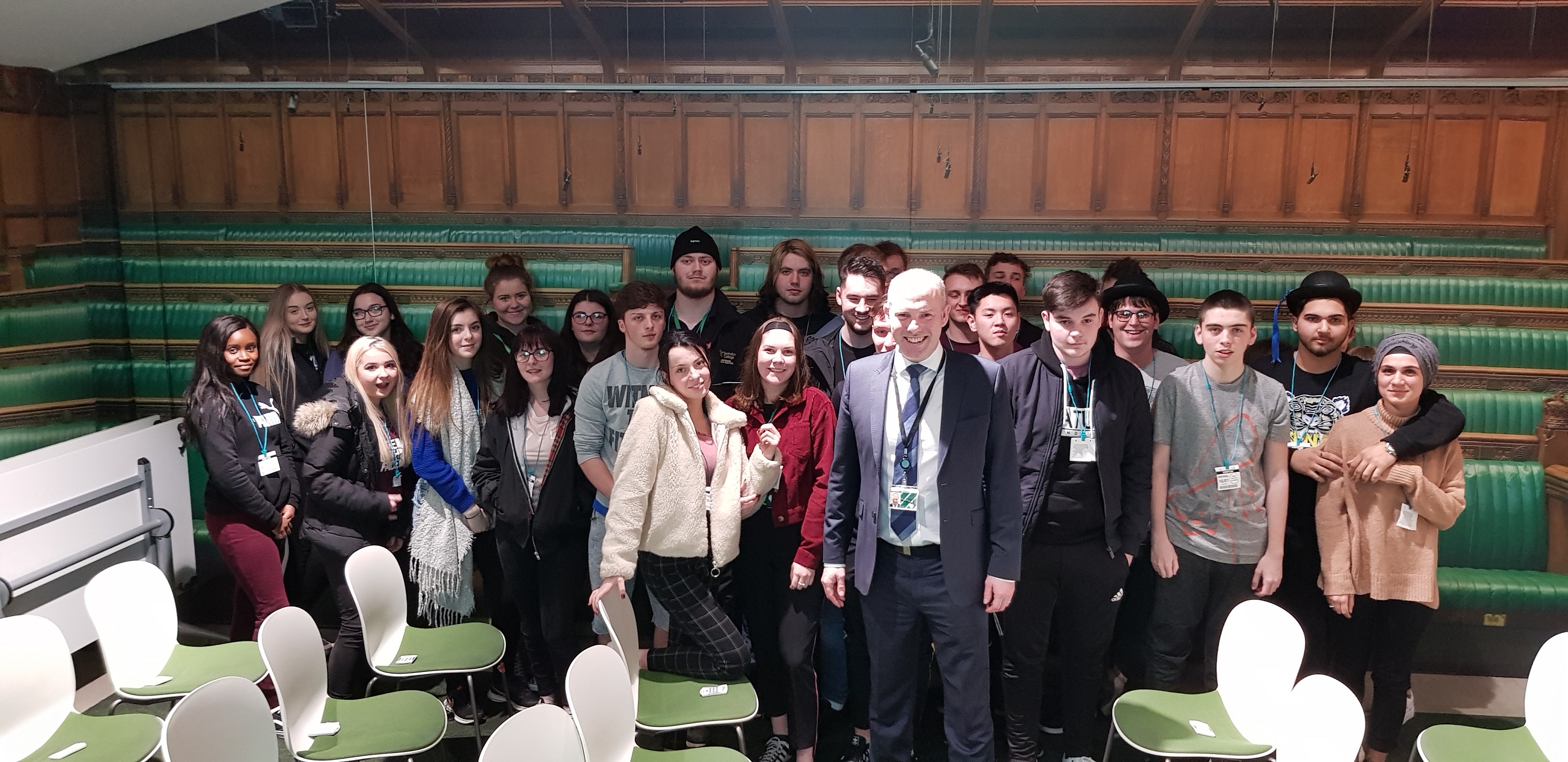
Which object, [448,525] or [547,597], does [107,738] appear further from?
[547,597]

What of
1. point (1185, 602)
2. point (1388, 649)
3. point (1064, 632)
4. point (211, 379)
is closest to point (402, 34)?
point (211, 379)

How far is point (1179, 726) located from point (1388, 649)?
1.01m

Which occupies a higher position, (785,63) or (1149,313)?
(785,63)

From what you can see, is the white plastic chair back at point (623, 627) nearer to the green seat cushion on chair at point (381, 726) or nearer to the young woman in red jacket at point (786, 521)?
the young woman in red jacket at point (786, 521)

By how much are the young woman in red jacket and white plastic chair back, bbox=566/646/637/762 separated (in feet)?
1.93

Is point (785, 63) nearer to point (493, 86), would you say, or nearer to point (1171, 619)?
point (493, 86)

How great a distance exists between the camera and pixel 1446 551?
3.97 meters

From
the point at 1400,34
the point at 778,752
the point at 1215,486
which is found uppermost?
the point at 1400,34

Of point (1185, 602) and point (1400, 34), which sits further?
point (1400, 34)

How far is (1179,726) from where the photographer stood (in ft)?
8.57

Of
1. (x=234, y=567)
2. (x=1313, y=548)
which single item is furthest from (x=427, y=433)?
(x=1313, y=548)

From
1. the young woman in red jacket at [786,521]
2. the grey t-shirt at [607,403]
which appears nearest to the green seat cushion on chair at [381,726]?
the grey t-shirt at [607,403]

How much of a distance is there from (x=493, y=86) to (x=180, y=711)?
321cm

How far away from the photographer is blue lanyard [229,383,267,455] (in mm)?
3430
